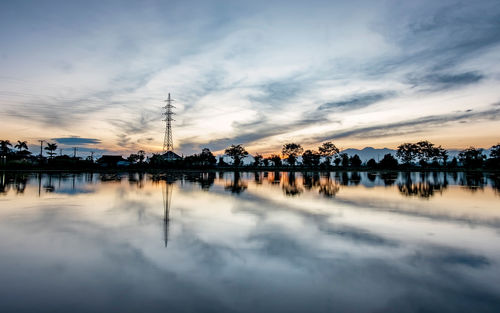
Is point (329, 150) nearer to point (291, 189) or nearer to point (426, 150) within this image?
point (426, 150)

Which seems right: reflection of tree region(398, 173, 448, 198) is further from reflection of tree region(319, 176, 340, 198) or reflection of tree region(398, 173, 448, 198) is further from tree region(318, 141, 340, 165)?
tree region(318, 141, 340, 165)

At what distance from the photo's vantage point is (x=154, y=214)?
45.0 feet

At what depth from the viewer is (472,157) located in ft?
372

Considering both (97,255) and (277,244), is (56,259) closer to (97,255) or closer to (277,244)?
(97,255)

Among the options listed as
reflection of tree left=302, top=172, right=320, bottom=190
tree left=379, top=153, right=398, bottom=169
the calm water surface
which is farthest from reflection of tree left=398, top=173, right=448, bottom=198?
tree left=379, top=153, right=398, bottom=169

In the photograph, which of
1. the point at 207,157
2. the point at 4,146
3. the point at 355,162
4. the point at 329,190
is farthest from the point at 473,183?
the point at 4,146

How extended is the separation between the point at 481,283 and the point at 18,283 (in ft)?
33.1

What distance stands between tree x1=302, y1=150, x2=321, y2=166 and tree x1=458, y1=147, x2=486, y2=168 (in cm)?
5532

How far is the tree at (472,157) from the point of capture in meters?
104

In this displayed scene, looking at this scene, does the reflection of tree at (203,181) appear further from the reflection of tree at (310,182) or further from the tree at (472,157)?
the tree at (472,157)

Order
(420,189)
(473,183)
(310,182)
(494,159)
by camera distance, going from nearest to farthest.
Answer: (420,189), (473,183), (310,182), (494,159)

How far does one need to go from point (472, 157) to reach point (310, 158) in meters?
64.5

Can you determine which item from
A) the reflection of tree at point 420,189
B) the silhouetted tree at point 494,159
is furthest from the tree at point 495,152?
the reflection of tree at point 420,189

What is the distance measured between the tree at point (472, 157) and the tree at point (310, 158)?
55.3m
